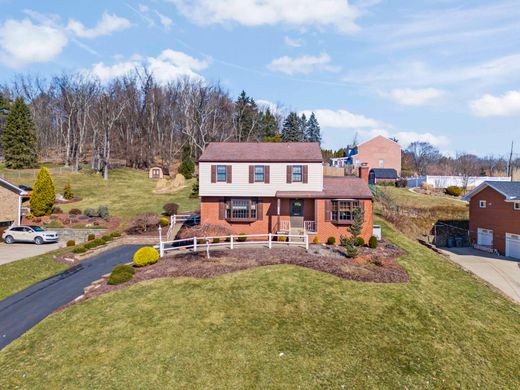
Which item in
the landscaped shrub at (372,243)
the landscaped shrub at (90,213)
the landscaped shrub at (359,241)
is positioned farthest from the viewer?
the landscaped shrub at (90,213)

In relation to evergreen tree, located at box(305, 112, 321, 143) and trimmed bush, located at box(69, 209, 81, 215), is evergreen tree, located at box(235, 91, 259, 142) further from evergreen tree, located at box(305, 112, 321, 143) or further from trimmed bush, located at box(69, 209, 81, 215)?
trimmed bush, located at box(69, 209, 81, 215)

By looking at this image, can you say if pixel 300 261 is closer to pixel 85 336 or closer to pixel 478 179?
pixel 85 336

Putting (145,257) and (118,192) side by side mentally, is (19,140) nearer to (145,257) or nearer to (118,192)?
(118,192)

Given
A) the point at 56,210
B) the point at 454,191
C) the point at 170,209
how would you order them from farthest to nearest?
the point at 454,191
the point at 170,209
the point at 56,210

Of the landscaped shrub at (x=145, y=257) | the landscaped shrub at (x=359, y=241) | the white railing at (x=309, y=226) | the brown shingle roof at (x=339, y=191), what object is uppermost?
the brown shingle roof at (x=339, y=191)

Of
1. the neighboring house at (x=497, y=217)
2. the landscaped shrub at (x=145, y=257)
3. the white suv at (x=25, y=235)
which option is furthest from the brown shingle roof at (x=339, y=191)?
the white suv at (x=25, y=235)

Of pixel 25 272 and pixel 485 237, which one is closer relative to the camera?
pixel 25 272

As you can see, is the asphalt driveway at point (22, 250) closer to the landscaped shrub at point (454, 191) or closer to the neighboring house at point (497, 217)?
the neighboring house at point (497, 217)

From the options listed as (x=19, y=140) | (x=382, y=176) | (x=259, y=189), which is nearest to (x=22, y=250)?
(x=259, y=189)
